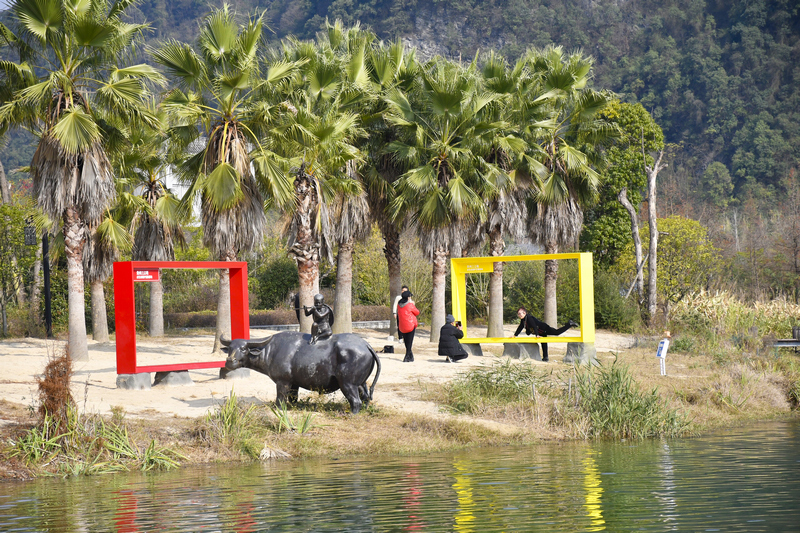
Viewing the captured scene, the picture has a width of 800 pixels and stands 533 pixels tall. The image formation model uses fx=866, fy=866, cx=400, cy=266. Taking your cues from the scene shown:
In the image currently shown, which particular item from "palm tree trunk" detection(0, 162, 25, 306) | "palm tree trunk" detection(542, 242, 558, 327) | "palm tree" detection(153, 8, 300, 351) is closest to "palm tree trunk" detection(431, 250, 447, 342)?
"palm tree trunk" detection(542, 242, 558, 327)

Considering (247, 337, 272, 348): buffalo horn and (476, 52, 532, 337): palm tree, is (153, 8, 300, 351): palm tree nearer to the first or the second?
(247, 337, 272, 348): buffalo horn

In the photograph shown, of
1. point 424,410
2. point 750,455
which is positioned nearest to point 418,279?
point 424,410

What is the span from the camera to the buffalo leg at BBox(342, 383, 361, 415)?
1314 cm

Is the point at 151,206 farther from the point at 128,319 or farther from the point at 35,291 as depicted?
the point at 128,319

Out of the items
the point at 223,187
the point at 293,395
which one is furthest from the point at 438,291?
the point at 293,395

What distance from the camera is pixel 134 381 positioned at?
1578cm

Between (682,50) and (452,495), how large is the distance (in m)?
89.2

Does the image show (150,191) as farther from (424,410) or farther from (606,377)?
(606,377)

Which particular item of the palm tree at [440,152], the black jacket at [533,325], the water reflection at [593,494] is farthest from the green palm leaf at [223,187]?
the water reflection at [593,494]

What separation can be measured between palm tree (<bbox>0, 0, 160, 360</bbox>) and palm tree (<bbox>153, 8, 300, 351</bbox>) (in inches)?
37.6

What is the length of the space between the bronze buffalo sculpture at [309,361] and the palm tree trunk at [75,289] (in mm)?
8741

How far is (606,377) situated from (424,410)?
3037mm

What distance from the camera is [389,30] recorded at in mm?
103188

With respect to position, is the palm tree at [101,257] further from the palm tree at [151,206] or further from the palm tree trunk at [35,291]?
the palm tree trunk at [35,291]
